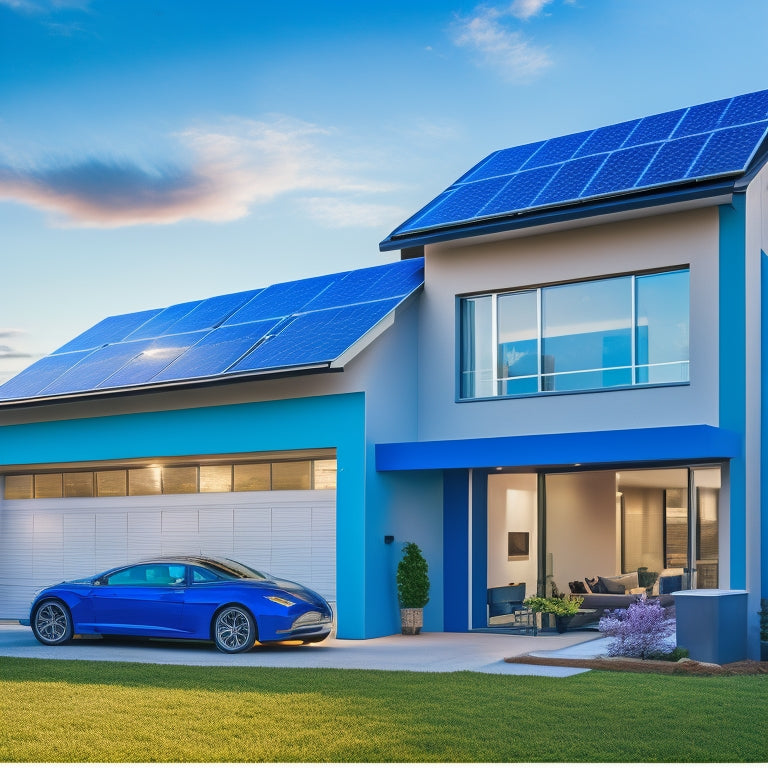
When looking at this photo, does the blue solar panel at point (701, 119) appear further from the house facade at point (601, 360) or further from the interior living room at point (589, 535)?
the interior living room at point (589, 535)

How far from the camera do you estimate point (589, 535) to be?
19594 millimetres

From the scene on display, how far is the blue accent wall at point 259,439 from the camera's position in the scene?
1716 centimetres

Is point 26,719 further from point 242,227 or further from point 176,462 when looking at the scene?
point 242,227

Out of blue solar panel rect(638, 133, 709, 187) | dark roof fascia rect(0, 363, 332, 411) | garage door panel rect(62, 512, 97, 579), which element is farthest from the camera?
garage door panel rect(62, 512, 97, 579)

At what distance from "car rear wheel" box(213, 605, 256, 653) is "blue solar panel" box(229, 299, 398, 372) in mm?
3923

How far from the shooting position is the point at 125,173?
79.2 ft

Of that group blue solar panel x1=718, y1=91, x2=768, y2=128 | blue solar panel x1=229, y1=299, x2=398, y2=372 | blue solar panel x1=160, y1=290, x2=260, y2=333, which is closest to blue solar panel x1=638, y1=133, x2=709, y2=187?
blue solar panel x1=718, y1=91, x2=768, y2=128

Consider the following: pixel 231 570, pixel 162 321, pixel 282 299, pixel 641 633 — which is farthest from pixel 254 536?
pixel 641 633

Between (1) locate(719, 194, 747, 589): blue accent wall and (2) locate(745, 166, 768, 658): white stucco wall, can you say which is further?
(2) locate(745, 166, 768, 658): white stucco wall

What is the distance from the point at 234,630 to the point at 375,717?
6494 millimetres

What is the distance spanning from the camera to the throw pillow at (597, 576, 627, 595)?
1889 centimetres

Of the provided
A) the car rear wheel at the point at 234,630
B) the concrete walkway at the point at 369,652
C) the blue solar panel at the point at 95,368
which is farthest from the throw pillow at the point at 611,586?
the blue solar panel at the point at 95,368

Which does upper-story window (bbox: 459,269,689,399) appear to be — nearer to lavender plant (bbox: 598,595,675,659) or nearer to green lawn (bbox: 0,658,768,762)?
lavender plant (bbox: 598,595,675,659)

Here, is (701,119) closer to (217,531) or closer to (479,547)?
(479,547)
